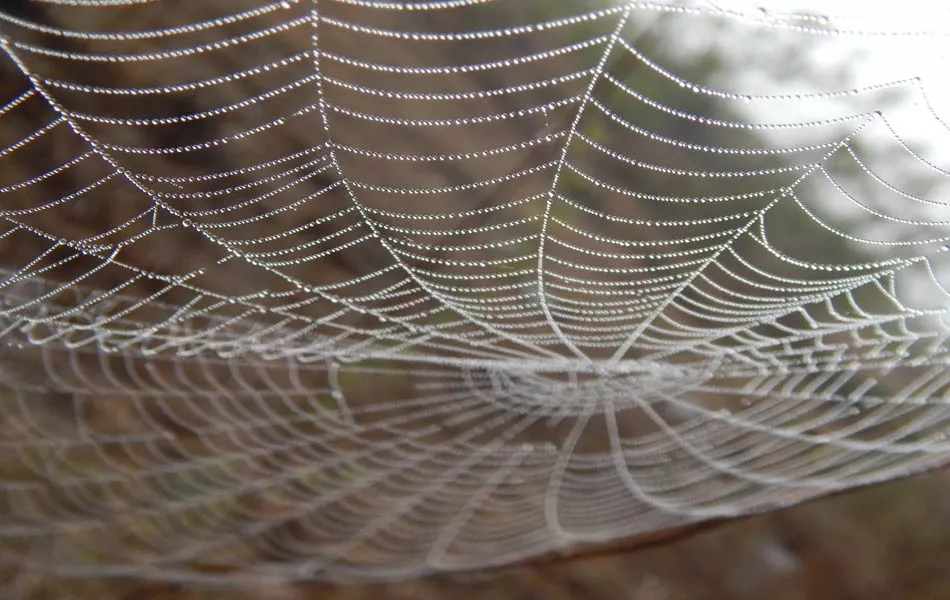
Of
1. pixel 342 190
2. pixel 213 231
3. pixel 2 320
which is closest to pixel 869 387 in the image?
pixel 342 190

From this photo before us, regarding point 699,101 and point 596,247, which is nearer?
point 699,101

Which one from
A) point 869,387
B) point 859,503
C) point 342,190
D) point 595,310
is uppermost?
Answer: point 342,190

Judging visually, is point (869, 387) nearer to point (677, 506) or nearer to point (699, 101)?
point (677, 506)

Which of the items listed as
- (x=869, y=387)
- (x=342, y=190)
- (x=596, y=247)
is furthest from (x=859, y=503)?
(x=342, y=190)

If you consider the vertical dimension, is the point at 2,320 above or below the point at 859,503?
above

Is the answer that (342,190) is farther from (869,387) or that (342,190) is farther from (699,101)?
(869,387)

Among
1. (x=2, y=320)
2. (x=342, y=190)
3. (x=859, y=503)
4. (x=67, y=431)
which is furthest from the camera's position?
(x=859, y=503)

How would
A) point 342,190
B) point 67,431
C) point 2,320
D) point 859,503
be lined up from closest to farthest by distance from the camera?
A: point 2,320 → point 342,190 → point 67,431 → point 859,503
